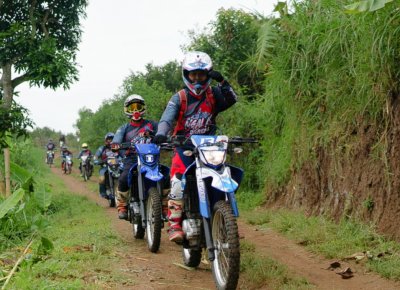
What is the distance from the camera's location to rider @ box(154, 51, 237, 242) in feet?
17.9

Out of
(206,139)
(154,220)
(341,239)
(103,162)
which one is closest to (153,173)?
(154,220)

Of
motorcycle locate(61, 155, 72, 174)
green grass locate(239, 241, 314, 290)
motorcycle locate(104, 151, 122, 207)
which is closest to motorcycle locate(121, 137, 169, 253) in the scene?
green grass locate(239, 241, 314, 290)

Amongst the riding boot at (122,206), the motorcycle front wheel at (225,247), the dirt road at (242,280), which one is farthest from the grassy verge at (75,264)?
the motorcycle front wheel at (225,247)

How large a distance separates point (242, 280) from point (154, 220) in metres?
1.69

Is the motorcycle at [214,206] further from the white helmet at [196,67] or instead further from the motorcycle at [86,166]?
the motorcycle at [86,166]

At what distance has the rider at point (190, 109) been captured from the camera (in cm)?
545

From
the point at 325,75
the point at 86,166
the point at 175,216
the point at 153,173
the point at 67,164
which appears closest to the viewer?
the point at 175,216

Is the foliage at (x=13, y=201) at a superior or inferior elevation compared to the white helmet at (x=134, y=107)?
inferior

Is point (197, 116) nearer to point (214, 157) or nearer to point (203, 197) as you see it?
point (214, 157)

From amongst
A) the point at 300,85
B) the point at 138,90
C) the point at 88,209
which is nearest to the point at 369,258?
the point at 300,85

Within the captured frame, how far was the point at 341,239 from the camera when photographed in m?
6.05

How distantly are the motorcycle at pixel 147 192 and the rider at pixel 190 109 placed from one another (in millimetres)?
1043

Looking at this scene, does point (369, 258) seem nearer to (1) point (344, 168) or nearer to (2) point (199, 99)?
(1) point (344, 168)

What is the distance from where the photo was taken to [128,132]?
26.6ft
